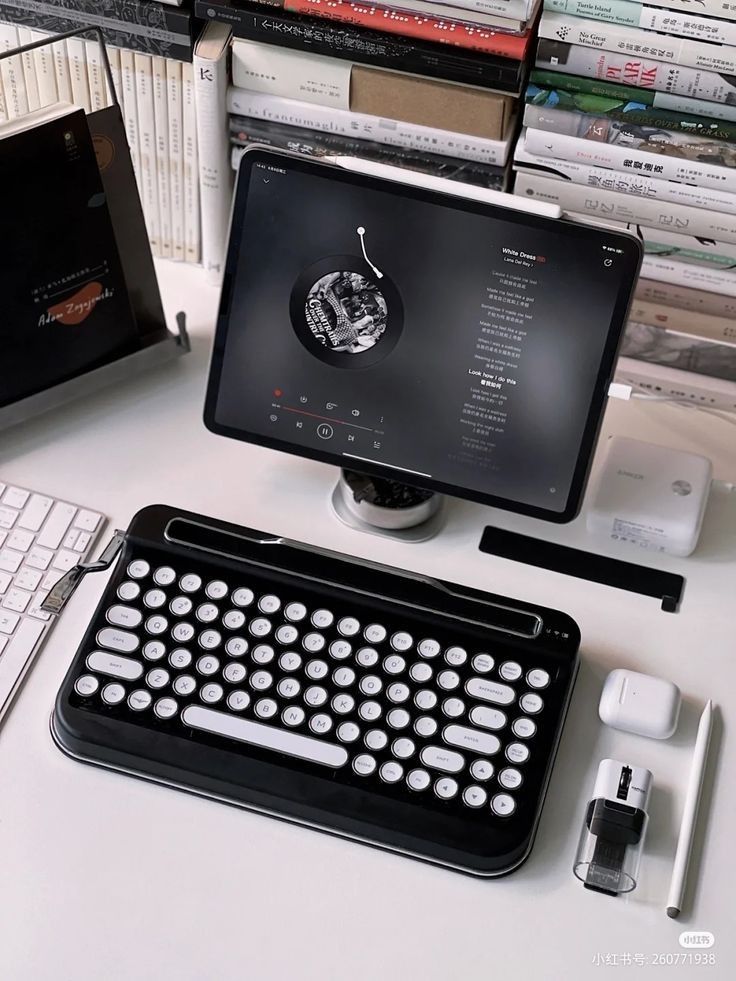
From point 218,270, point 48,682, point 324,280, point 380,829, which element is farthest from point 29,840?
point 218,270

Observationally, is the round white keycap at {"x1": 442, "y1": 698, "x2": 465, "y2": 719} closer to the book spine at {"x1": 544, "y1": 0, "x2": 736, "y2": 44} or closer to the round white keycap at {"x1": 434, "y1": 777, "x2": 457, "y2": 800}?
the round white keycap at {"x1": 434, "y1": 777, "x2": 457, "y2": 800}

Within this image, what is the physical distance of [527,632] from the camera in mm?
875

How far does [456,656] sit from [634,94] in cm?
50

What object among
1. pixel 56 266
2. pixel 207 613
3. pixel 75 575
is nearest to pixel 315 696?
pixel 207 613

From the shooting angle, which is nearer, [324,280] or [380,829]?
Answer: [380,829]

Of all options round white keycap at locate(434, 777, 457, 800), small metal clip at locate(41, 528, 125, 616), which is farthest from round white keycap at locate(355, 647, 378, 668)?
small metal clip at locate(41, 528, 125, 616)

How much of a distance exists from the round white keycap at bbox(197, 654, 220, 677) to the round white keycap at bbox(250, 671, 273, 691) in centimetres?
3

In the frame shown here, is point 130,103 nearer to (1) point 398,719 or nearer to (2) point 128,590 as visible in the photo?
(2) point 128,590

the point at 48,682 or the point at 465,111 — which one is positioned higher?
the point at 465,111

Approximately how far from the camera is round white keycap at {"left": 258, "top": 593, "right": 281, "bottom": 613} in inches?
34.7

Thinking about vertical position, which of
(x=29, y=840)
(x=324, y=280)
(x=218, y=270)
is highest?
(x=324, y=280)

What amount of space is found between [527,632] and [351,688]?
5.7 inches

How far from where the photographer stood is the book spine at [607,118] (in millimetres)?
946

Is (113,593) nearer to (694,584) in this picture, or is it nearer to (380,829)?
(380,829)
